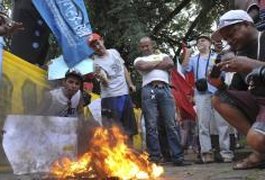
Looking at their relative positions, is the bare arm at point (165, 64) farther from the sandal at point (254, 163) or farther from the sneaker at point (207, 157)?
the sandal at point (254, 163)

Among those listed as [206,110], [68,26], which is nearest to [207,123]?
[206,110]

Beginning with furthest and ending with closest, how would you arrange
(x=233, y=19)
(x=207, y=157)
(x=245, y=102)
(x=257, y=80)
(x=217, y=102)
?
1. (x=207, y=157)
2. (x=217, y=102)
3. (x=245, y=102)
4. (x=233, y=19)
5. (x=257, y=80)

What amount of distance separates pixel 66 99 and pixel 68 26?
1.10 meters

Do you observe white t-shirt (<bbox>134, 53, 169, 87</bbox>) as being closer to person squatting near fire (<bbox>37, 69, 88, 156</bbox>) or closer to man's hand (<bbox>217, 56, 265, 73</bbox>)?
person squatting near fire (<bbox>37, 69, 88, 156</bbox>)

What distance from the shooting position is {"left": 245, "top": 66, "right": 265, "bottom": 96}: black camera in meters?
4.63

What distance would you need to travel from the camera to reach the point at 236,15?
5262mm

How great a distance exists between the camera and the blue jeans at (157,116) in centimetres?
709

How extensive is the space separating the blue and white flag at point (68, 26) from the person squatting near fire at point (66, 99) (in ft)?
1.13

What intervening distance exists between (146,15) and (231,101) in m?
10.4

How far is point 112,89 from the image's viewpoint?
725cm

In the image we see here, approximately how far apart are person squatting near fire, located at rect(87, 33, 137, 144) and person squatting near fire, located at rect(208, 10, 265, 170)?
1.95 m

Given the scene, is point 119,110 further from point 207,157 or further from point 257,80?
point 257,80

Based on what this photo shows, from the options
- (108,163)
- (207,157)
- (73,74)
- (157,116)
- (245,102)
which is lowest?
(207,157)

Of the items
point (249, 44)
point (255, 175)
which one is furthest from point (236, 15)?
point (255, 175)
